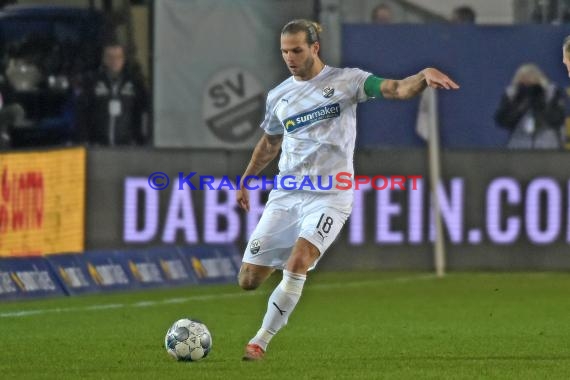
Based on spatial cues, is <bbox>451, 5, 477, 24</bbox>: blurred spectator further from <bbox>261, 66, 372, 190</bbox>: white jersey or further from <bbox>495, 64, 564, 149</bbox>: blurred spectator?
<bbox>261, 66, 372, 190</bbox>: white jersey

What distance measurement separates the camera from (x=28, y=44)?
21922 mm

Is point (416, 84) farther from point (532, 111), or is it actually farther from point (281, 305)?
point (532, 111)

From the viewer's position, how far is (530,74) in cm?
2067

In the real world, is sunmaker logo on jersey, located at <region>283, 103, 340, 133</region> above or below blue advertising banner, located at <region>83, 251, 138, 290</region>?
above

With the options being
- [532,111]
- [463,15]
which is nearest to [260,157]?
[532,111]

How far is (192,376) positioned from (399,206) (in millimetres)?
8907

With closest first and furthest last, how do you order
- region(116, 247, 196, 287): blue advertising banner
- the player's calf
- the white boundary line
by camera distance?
1. the player's calf
2. the white boundary line
3. region(116, 247, 196, 287): blue advertising banner

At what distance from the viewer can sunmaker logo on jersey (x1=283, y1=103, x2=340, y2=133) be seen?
446 inches

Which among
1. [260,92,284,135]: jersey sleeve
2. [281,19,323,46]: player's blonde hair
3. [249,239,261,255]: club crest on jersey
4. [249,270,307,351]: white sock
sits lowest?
[249,270,307,351]: white sock

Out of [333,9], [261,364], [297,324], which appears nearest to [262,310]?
[297,324]

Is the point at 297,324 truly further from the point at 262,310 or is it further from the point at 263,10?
Answer: the point at 263,10

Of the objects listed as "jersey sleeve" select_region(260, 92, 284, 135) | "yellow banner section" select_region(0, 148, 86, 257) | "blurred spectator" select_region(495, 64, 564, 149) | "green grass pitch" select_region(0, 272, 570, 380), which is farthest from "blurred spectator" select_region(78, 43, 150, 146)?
"jersey sleeve" select_region(260, 92, 284, 135)

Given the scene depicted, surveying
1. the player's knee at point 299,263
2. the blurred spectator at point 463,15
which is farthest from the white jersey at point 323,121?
the blurred spectator at point 463,15

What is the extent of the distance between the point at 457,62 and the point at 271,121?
369 inches
